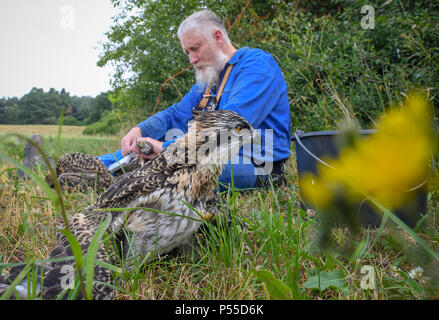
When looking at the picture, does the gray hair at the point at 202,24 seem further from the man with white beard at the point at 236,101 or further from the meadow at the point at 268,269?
the meadow at the point at 268,269

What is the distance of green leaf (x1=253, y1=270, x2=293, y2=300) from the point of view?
116 centimetres

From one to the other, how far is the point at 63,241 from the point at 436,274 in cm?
165

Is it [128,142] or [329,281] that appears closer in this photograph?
[329,281]

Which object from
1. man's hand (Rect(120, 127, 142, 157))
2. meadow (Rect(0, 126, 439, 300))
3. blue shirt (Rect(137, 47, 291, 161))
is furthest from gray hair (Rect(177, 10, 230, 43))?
meadow (Rect(0, 126, 439, 300))

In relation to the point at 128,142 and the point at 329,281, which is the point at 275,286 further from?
the point at 128,142

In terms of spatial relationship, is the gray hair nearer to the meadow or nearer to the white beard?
the white beard

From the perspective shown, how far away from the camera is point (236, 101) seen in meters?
2.93

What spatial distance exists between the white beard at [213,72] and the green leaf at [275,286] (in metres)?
3.32

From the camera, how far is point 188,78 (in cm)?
730

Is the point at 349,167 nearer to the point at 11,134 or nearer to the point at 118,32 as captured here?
the point at 11,134

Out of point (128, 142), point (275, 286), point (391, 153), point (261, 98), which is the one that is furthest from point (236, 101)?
point (391, 153)

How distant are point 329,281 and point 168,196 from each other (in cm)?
90

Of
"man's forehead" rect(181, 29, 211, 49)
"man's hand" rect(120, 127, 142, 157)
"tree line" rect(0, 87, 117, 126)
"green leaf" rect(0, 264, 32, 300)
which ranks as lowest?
"green leaf" rect(0, 264, 32, 300)
